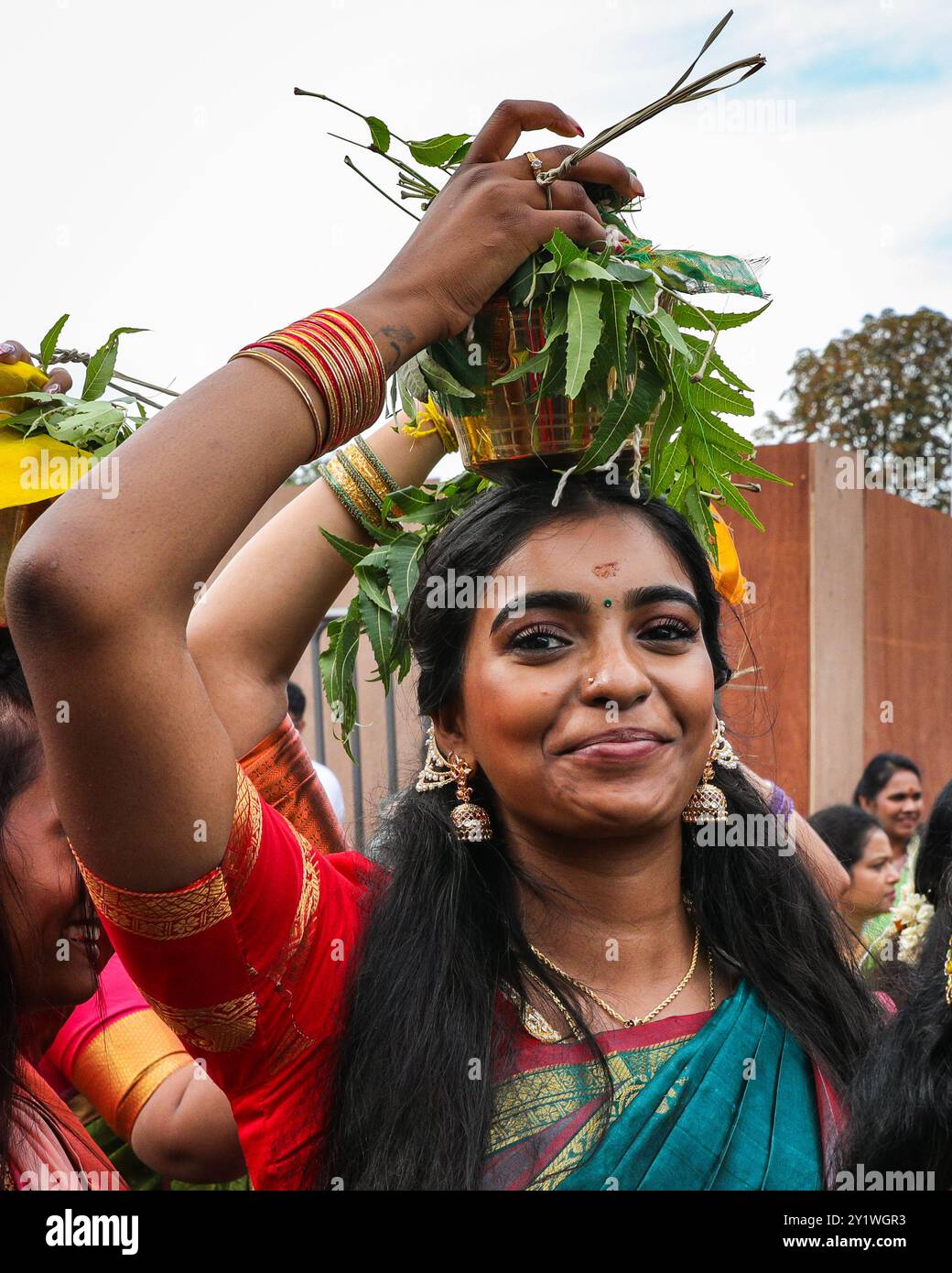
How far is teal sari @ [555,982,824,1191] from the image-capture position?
2.06 meters

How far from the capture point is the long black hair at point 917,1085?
5.43 feet

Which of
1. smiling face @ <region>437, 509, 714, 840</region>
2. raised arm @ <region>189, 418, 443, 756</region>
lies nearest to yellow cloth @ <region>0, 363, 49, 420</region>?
raised arm @ <region>189, 418, 443, 756</region>

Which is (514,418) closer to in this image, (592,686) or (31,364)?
(592,686)

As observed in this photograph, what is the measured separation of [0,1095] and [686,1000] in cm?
113

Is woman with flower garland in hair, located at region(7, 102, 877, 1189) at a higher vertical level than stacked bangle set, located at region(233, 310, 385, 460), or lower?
lower

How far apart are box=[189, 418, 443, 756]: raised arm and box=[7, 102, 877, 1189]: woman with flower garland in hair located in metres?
0.08

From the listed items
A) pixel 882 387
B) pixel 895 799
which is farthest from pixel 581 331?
pixel 882 387

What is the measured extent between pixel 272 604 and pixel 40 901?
718 mm

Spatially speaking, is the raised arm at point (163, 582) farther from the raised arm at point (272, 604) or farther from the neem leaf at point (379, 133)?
the raised arm at point (272, 604)

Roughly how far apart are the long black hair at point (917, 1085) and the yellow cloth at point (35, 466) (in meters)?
1.47

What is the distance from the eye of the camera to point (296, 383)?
1836 mm

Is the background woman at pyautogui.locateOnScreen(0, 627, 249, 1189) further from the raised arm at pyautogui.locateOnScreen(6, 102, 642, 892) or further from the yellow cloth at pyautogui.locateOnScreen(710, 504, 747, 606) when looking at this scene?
the yellow cloth at pyautogui.locateOnScreen(710, 504, 747, 606)
